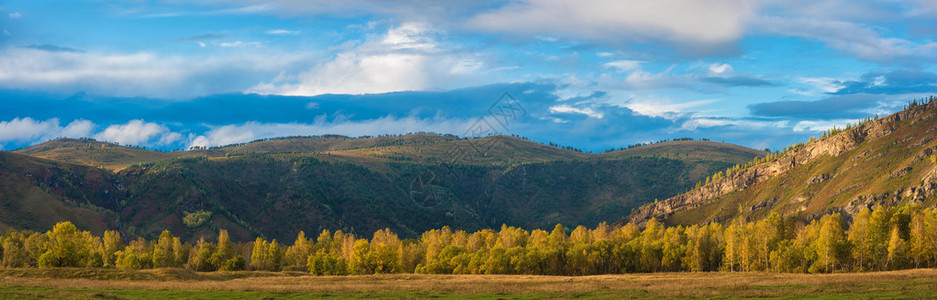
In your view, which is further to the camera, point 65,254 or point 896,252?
point 65,254

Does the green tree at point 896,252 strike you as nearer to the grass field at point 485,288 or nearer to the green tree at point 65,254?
the grass field at point 485,288

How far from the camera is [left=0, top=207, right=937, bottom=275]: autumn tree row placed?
4990 inches


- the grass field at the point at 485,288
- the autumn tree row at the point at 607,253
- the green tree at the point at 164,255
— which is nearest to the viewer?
the grass field at the point at 485,288

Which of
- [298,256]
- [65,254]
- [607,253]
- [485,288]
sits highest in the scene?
[65,254]

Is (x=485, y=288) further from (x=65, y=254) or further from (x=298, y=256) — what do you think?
(x=298, y=256)

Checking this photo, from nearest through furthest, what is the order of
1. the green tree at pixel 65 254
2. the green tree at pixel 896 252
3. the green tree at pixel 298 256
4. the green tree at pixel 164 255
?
the green tree at pixel 896 252, the green tree at pixel 65 254, the green tree at pixel 164 255, the green tree at pixel 298 256

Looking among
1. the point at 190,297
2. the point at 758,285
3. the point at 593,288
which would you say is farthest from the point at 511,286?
the point at 190,297

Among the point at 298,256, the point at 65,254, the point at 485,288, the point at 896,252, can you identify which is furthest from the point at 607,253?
the point at 65,254

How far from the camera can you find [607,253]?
151m

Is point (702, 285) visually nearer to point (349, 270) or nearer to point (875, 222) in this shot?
point (875, 222)

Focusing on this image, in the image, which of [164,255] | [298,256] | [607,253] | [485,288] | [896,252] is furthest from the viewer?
[298,256]

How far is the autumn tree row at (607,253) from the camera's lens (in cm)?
12675

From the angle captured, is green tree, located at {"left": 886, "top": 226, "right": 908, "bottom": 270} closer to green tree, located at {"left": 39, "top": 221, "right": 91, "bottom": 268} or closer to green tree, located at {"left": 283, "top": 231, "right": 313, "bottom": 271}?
green tree, located at {"left": 283, "top": 231, "right": 313, "bottom": 271}

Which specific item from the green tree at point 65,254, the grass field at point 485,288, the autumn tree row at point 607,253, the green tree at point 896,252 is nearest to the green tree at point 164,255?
the autumn tree row at point 607,253
